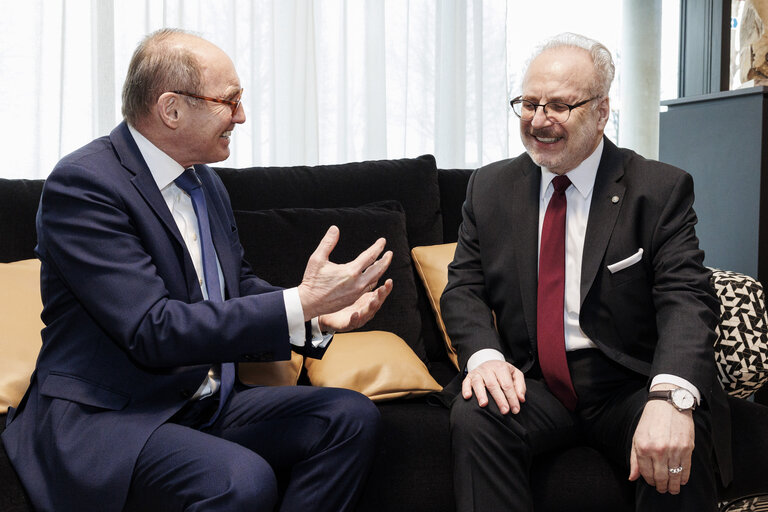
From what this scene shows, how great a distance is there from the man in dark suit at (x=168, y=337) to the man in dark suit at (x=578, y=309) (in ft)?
0.96

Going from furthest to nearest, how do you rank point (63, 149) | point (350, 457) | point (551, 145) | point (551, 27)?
point (551, 27) < point (63, 149) < point (551, 145) < point (350, 457)

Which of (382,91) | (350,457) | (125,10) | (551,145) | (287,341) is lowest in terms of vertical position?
(350,457)

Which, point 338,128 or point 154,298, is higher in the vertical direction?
point 338,128

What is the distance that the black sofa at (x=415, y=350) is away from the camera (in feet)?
5.67

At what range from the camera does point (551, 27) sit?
11.7 feet

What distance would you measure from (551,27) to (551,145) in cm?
190

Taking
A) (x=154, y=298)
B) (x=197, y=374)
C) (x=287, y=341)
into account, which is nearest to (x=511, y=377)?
(x=287, y=341)

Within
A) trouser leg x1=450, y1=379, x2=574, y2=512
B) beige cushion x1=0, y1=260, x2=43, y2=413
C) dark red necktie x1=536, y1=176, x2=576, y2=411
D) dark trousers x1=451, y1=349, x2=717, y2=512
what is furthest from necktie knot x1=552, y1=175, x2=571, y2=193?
beige cushion x1=0, y1=260, x2=43, y2=413

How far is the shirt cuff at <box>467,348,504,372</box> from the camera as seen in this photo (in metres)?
1.79

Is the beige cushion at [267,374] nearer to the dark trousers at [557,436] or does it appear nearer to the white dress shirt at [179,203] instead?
the white dress shirt at [179,203]

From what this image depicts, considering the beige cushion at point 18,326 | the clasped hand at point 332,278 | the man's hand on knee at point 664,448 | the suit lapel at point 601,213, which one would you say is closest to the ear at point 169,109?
the clasped hand at point 332,278

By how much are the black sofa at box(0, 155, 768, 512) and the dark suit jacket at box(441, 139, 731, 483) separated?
0.19 meters

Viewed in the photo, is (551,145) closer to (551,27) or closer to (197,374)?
(197,374)

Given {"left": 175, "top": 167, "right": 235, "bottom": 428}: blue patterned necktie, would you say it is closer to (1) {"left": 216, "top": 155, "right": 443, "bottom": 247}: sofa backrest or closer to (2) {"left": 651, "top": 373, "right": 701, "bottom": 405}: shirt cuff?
(1) {"left": 216, "top": 155, "right": 443, "bottom": 247}: sofa backrest
